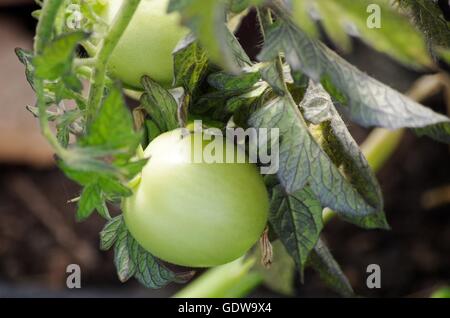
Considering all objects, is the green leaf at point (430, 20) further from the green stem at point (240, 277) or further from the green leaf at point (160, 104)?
the green stem at point (240, 277)

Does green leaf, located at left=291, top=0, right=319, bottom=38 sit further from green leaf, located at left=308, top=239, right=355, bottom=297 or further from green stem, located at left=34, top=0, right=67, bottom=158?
green leaf, located at left=308, top=239, right=355, bottom=297

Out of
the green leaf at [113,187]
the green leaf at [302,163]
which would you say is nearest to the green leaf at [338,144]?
the green leaf at [302,163]

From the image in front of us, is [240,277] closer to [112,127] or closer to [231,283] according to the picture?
[231,283]

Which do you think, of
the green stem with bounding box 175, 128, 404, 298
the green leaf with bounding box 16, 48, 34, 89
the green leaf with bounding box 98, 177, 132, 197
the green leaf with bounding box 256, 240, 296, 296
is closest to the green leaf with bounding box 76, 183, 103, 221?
the green leaf with bounding box 98, 177, 132, 197

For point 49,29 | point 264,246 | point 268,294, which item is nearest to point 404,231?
point 268,294

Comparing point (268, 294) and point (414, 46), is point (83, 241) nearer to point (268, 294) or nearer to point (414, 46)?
point (268, 294)
